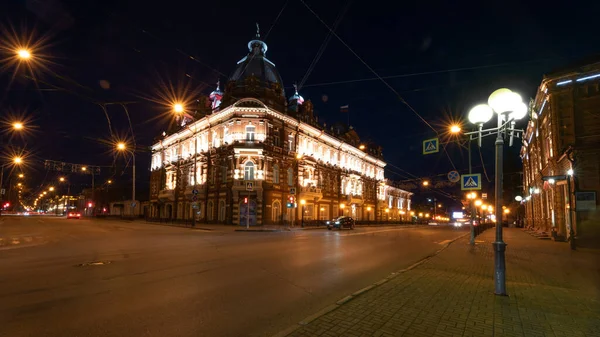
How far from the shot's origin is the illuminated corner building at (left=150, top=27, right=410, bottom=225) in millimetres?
38062

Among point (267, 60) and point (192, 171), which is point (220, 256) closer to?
point (192, 171)

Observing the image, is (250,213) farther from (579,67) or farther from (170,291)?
(579,67)

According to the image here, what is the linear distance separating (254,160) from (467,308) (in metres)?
33.3

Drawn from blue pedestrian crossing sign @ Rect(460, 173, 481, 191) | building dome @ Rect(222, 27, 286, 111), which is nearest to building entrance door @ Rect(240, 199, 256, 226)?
building dome @ Rect(222, 27, 286, 111)

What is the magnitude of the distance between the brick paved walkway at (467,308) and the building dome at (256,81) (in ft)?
111

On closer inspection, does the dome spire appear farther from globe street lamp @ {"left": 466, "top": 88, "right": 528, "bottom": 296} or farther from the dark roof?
globe street lamp @ {"left": 466, "top": 88, "right": 528, "bottom": 296}

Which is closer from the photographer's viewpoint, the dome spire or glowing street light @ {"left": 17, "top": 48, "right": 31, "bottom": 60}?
glowing street light @ {"left": 17, "top": 48, "right": 31, "bottom": 60}

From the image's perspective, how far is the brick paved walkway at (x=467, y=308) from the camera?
4805mm

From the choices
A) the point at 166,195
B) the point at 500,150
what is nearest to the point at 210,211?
the point at 166,195

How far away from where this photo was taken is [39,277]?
8398 millimetres

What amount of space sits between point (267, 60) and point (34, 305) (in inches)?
1761

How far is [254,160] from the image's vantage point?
124 ft

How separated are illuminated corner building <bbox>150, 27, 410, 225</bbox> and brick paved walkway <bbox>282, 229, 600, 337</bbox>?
88.2ft

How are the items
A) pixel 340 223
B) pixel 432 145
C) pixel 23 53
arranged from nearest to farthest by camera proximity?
pixel 23 53 < pixel 432 145 < pixel 340 223
